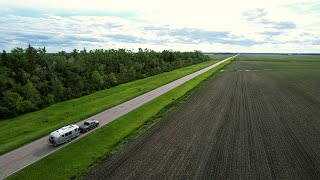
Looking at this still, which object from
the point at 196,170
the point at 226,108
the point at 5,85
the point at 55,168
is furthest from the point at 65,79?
the point at 196,170

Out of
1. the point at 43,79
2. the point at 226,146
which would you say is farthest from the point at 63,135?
the point at 43,79

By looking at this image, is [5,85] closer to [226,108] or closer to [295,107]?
[226,108]

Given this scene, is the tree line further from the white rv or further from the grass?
the white rv

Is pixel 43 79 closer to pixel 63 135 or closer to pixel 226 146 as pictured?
pixel 63 135

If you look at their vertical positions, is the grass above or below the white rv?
below

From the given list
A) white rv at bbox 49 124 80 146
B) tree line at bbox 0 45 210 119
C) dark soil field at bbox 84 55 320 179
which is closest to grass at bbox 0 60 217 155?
tree line at bbox 0 45 210 119

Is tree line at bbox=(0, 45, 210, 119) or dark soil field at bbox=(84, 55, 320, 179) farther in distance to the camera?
tree line at bbox=(0, 45, 210, 119)

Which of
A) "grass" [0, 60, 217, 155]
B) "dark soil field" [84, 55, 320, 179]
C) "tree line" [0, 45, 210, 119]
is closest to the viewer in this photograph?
"dark soil field" [84, 55, 320, 179]
